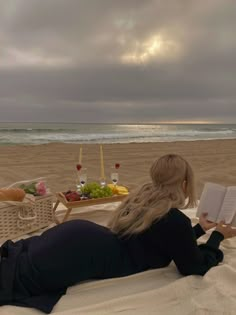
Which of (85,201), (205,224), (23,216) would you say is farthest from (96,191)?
(205,224)

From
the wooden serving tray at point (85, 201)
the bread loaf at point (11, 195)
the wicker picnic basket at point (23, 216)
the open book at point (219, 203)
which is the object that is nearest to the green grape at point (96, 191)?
the wooden serving tray at point (85, 201)

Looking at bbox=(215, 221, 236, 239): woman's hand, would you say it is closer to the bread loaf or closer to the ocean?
the bread loaf

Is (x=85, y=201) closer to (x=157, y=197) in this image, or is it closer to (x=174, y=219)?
(x=157, y=197)

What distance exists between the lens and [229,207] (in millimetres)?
2479

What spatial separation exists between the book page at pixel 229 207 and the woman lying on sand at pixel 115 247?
13.6 inches

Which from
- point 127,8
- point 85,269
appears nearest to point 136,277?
point 85,269

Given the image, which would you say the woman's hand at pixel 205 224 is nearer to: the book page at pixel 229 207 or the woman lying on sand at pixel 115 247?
the book page at pixel 229 207

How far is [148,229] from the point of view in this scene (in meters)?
2.02

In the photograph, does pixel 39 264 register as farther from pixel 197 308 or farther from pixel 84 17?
pixel 84 17

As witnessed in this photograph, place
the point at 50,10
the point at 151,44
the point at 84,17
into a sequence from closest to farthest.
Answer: the point at 50,10
the point at 84,17
the point at 151,44

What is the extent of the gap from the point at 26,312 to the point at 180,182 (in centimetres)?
122

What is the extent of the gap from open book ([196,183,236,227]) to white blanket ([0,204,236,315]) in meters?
0.34

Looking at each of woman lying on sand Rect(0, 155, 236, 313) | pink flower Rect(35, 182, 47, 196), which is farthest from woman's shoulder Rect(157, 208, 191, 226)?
pink flower Rect(35, 182, 47, 196)

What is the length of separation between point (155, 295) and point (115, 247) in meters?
0.40
